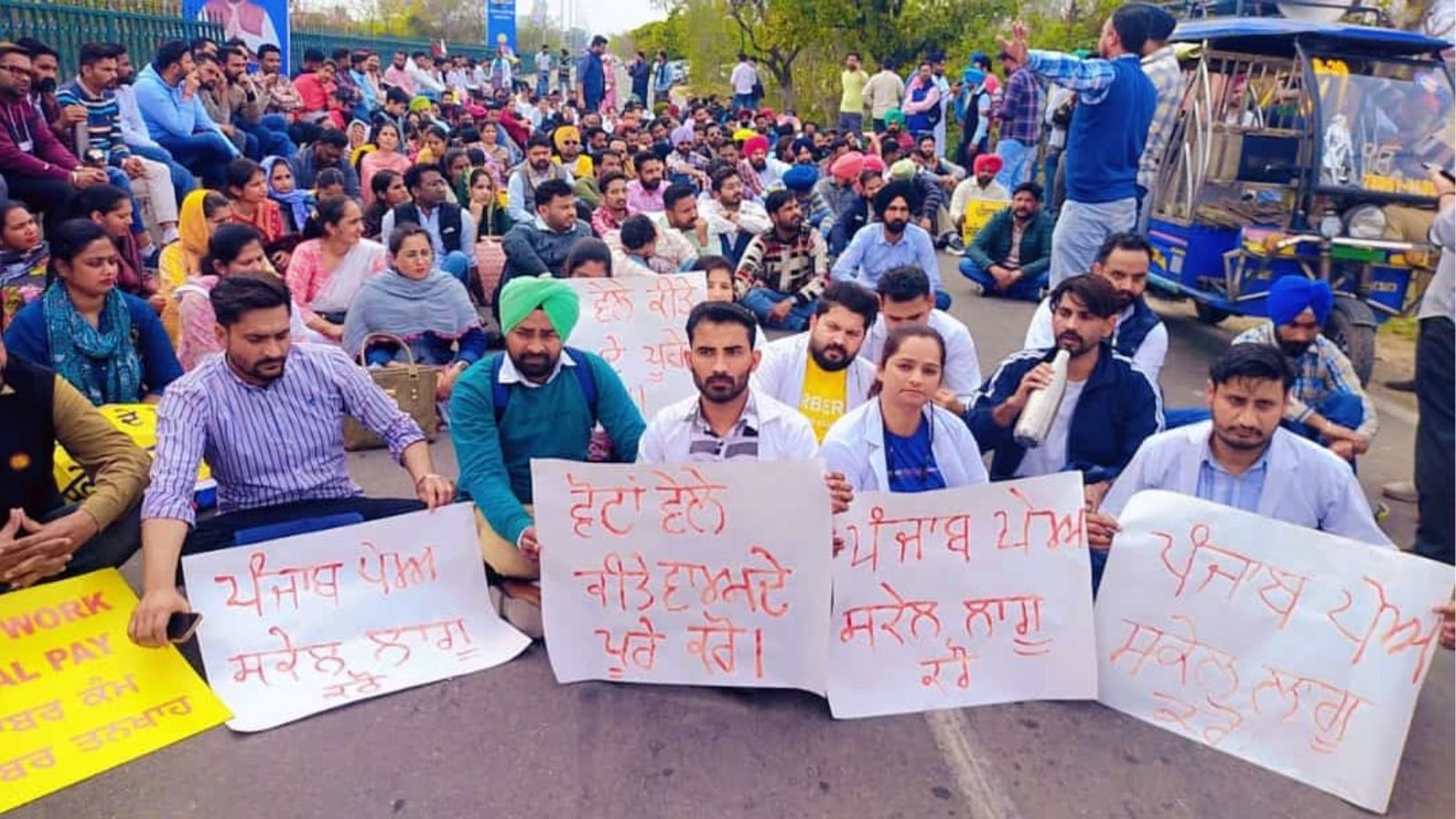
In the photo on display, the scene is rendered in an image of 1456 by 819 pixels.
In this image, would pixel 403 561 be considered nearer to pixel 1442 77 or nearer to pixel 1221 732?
pixel 1221 732

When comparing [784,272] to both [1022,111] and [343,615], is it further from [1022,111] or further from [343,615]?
[1022,111]

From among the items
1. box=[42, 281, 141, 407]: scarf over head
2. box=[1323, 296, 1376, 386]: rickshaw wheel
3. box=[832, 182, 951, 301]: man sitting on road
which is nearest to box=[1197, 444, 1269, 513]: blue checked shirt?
box=[1323, 296, 1376, 386]: rickshaw wheel

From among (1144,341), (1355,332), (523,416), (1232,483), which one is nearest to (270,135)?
(523,416)

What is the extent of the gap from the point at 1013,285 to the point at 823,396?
232 inches

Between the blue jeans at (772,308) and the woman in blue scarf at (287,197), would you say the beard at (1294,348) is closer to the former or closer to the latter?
the blue jeans at (772,308)

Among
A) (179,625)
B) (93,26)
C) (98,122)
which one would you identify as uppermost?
(93,26)

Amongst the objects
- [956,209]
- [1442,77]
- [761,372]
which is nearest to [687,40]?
[956,209]

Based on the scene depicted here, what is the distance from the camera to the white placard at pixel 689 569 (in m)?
3.32

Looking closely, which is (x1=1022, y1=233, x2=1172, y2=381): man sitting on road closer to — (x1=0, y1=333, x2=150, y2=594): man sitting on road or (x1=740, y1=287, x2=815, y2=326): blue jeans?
(x1=740, y1=287, x2=815, y2=326): blue jeans

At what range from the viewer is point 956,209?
40.3 feet

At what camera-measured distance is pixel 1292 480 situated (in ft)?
11.5

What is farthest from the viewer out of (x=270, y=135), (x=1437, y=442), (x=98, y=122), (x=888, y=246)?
(x=270, y=135)

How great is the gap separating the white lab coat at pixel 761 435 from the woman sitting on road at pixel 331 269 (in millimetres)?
3562

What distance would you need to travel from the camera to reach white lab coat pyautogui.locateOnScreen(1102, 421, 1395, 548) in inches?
136
